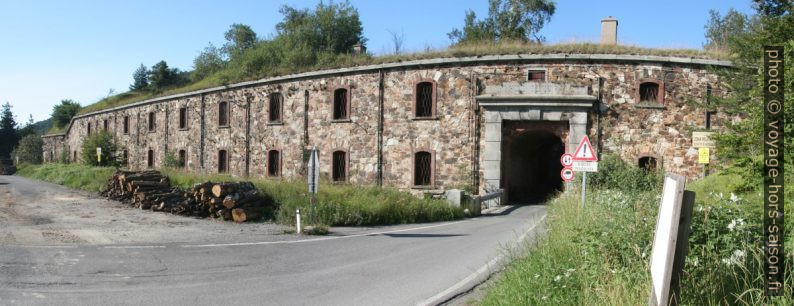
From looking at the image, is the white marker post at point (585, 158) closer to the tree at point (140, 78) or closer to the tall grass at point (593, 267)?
the tall grass at point (593, 267)

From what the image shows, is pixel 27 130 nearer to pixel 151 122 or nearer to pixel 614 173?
pixel 151 122

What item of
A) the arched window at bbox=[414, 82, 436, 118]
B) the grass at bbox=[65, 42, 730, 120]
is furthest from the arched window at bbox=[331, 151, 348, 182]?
the arched window at bbox=[414, 82, 436, 118]

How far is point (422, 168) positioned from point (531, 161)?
600 centimetres

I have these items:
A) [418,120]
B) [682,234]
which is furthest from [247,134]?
[682,234]

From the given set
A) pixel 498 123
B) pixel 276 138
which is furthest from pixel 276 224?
pixel 276 138

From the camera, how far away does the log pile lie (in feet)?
56.8

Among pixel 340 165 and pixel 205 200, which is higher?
pixel 340 165

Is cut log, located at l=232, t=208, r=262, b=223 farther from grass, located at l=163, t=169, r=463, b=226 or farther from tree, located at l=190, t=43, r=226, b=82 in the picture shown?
tree, located at l=190, t=43, r=226, b=82

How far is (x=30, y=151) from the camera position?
2603 inches

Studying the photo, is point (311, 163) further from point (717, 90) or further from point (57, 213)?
point (717, 90)

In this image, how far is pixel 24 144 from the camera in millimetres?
66625

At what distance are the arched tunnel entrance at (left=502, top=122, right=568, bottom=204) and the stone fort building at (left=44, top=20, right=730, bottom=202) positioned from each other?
0.06 meters

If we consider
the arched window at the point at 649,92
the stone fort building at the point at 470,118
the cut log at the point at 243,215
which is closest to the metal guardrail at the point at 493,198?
the stone fort building at the point at 470,118

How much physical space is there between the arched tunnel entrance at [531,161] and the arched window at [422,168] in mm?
3383
